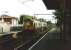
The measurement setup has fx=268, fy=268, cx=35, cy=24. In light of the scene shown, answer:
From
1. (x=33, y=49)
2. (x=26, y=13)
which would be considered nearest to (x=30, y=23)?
(x=26, y=13)

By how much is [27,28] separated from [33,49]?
17.5 meters

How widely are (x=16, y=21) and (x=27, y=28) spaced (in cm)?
1617

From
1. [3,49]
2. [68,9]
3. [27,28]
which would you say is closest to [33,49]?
[3,49]

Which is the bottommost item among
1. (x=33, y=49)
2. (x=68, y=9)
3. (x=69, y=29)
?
(x=33, y=49)

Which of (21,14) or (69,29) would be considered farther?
(21,14)

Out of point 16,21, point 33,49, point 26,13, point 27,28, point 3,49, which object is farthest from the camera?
point 16,21

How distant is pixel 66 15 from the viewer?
1616 cm

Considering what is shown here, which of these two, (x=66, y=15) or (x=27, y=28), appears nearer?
(x=66, y=15)

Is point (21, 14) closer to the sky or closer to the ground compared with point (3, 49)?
closer to the sky

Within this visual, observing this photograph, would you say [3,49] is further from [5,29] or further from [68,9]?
[5,29]

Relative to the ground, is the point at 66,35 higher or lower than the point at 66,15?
lower

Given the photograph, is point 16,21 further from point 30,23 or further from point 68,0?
point 68,0

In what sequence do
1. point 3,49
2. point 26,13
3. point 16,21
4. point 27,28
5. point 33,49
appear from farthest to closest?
point 16,21
point 26,13
point 27,28
point 33,49
point 3,49

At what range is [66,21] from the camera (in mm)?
15992
